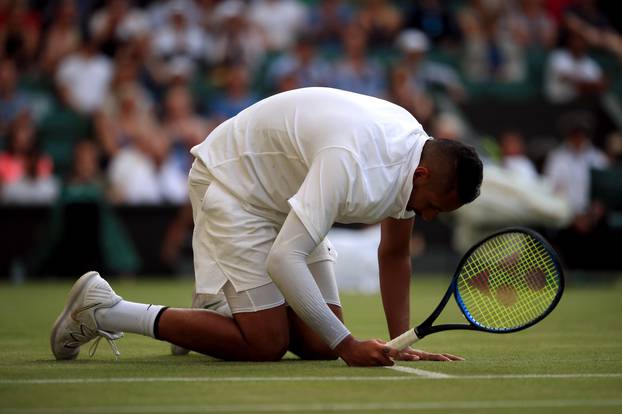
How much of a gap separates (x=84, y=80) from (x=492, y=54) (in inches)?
207

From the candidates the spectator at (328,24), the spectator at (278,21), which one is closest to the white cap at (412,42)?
the spectator at (328,24)

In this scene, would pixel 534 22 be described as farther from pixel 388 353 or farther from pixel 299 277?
pixel 299 277

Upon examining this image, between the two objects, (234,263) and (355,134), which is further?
(234,263)

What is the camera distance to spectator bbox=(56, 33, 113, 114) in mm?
14594

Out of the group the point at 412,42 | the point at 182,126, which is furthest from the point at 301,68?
the point at 182,126

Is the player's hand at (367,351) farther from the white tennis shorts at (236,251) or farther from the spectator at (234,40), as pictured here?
the spectator at (234,40)

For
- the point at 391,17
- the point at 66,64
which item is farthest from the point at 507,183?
the point at 66,64

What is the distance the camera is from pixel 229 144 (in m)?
5.21

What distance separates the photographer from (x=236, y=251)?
16.7 feet

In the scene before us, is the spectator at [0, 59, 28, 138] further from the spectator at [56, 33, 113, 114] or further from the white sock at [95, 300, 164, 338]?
the white sock at [95, 300, 164, 338]

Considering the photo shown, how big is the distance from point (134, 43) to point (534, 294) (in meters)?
10.4

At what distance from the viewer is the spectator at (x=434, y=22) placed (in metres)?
15.9

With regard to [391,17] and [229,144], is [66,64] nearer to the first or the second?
[391,17]

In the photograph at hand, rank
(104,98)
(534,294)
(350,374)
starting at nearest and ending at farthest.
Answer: (350,374) → (534,294) → (104,98)
